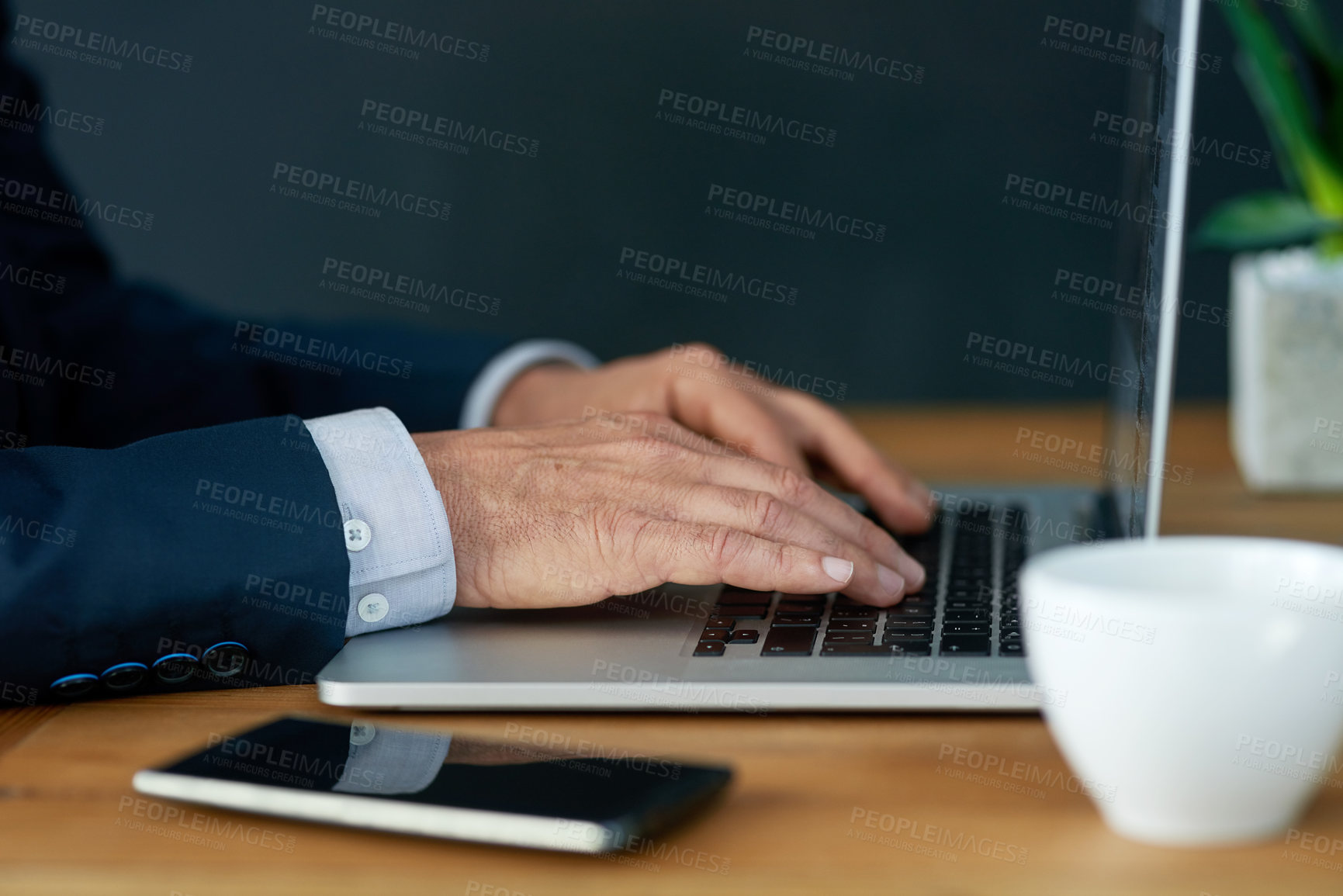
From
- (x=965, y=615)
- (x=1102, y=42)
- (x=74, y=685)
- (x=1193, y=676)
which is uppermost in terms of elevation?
(x=1102, y=42)

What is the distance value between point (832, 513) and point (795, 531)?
2.0 inches

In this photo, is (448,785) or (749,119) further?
(749,119)

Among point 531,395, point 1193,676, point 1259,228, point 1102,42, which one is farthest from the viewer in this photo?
point 1102,42

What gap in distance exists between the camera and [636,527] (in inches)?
28.4

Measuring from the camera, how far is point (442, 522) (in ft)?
2.34

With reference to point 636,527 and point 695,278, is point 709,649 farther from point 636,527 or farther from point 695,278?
point 695,278

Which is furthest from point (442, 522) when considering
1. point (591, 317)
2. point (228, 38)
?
point (228, 38)

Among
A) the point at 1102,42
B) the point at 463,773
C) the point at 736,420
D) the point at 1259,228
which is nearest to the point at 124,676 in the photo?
the point at 463,773

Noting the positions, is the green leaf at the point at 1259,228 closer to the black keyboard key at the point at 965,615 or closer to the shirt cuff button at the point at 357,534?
the black keyboard key at the point at 965,615

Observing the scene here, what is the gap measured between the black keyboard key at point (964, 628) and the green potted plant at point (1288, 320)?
0.60 meters

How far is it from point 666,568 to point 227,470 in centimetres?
25

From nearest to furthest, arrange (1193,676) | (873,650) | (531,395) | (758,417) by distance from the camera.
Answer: (1193,676) → (873,650) → (758,417) → (531,395)

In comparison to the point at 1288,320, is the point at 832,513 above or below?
below

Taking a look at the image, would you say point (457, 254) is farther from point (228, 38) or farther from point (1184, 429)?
point (1184, 429)
